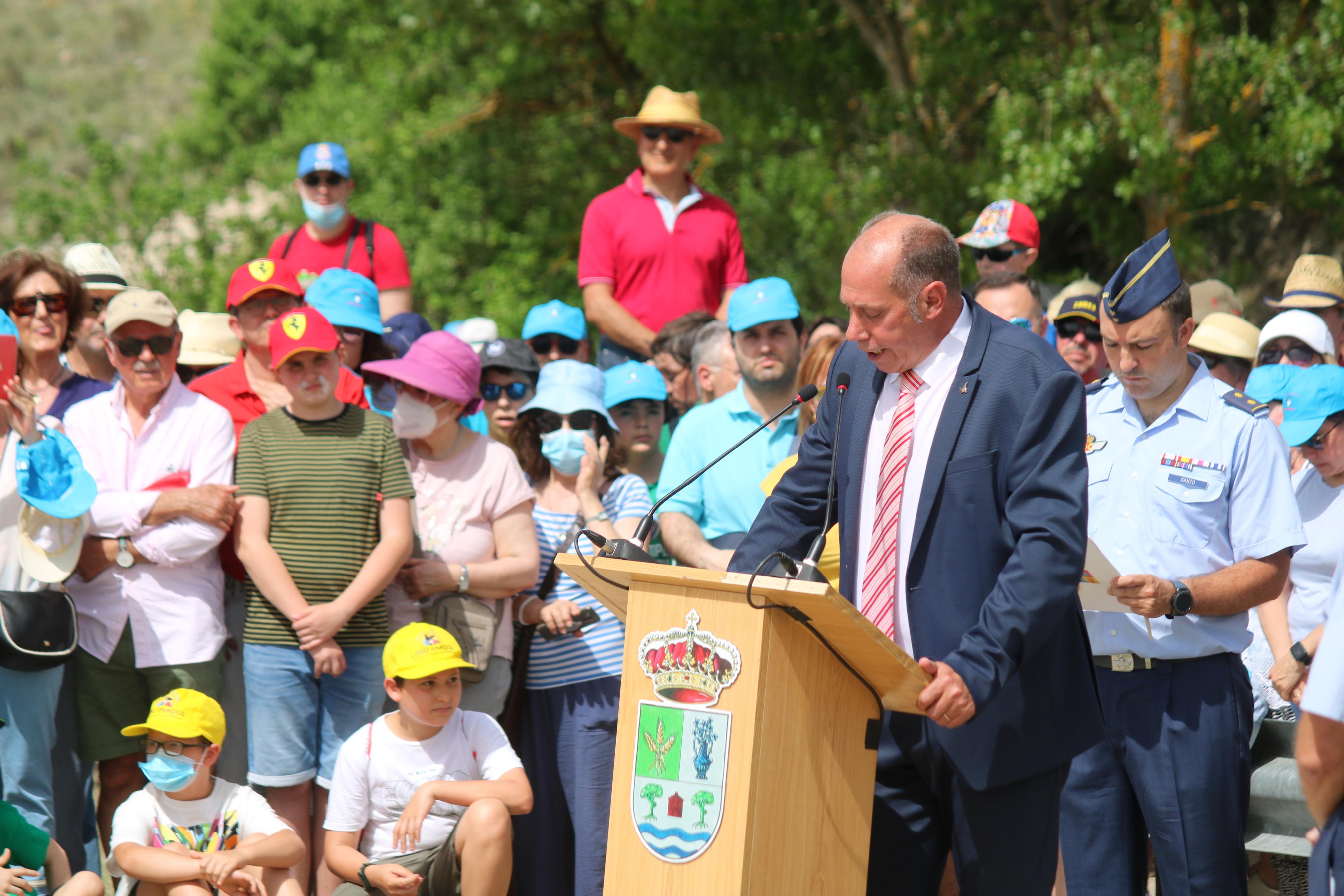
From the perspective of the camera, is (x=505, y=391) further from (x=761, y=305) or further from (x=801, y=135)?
(x=801, y=135)

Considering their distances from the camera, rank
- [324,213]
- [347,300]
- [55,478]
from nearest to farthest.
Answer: [55,478]
[347,300]
[324,213]

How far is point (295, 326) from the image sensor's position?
533cm

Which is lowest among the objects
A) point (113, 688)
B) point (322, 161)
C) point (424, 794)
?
point (424, 794)

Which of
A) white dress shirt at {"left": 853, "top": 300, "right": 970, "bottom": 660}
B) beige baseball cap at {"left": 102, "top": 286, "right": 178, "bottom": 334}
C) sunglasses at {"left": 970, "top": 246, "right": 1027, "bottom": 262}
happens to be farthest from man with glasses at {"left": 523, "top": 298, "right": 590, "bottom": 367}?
white dress shirt at {"left": 853, "top": 300, "right": 970, "bottom": 660}

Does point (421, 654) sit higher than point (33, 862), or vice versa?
point (421, 654)

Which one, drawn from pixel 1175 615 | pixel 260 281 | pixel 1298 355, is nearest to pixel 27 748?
pixel 260 281

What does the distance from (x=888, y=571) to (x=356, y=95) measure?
17.1 metres

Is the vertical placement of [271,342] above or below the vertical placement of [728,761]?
above

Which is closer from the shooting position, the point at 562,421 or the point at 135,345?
the point at 135,345

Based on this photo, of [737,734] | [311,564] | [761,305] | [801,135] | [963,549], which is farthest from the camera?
[801,135]

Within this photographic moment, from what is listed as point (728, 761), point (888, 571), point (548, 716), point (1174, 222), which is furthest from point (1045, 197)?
point (728, 761)

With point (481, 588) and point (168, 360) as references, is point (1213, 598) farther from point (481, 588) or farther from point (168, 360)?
point (168, 360)

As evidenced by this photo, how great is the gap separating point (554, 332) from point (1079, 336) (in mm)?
2826

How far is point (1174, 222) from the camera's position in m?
10.5
